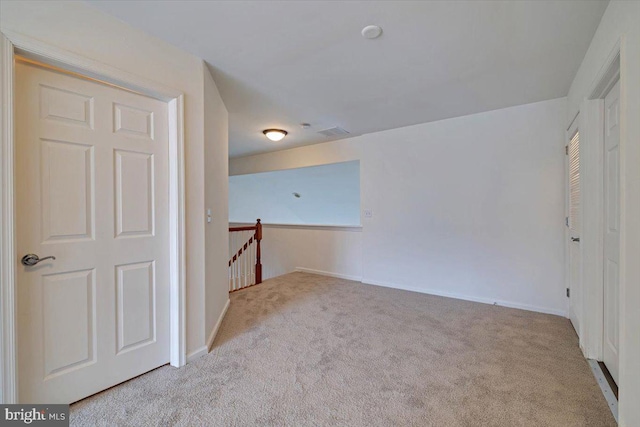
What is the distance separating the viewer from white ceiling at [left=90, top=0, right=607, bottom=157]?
1760 mm

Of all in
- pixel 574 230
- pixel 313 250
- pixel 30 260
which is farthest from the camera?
pixel 313 250

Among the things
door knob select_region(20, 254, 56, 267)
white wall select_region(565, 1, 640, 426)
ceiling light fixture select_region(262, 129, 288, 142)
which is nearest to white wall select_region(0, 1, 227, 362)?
door knob select_region(20, 254, 56, 267)

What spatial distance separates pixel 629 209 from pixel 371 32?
5.97 feet

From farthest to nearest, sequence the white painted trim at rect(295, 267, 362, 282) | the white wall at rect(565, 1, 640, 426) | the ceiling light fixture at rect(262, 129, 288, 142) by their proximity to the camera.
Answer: the white painted trim at rect(295, 267, 362, 282)
the ceiling light fixture at rect(262, 129, 288, 142)
the white wall at rect(565, 1, 640, 426)

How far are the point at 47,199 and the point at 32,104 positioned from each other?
533 mm

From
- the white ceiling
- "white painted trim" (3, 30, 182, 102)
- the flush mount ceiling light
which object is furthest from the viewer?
the flush mount ceiling light

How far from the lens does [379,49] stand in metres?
2.18

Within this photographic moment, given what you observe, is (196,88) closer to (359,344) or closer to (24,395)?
(24,395)

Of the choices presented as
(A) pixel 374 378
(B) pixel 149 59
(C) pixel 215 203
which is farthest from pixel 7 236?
(A) pixel 374 378

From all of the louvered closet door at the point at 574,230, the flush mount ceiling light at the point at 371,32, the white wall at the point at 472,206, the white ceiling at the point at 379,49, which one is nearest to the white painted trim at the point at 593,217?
the louvered closet door at the point at 574,230

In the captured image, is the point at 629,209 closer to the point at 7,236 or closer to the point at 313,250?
the point at 7,236

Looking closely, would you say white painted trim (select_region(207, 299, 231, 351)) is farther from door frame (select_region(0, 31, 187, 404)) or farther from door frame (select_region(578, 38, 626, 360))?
door frame (select_region(578, 38, 626, 360))

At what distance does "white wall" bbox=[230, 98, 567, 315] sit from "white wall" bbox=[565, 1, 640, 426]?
6.16 ft

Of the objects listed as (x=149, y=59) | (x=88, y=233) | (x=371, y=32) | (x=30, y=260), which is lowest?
(x=30, y=260)
